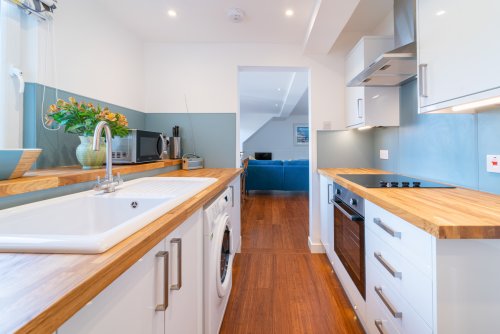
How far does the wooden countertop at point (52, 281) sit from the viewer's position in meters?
0.34

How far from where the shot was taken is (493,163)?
123 cm

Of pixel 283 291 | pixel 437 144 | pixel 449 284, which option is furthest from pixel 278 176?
pixel 449 284

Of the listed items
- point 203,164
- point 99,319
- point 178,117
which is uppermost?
point 178,117

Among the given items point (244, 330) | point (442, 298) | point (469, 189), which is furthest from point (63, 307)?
point (469, 189)

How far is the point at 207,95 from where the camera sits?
279cm

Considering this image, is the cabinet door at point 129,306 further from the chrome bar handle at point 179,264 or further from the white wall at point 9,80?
the white wall at point 9,80

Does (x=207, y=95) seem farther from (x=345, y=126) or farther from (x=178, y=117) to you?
(x=345, y=126)

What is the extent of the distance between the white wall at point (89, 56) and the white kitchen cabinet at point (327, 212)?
2.11 metres

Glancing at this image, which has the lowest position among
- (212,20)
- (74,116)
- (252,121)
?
(74,116)

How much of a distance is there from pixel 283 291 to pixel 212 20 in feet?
8.11

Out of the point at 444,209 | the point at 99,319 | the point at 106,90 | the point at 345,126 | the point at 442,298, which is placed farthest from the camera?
the point at 345,126

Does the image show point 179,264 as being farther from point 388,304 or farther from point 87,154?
point 87,154

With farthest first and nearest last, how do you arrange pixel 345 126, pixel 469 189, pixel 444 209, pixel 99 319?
1. pixel 345 126
2. pixel 469 189
3. pixel 444 209
4. pixel 99 319

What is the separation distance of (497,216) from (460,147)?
31.1 inches
